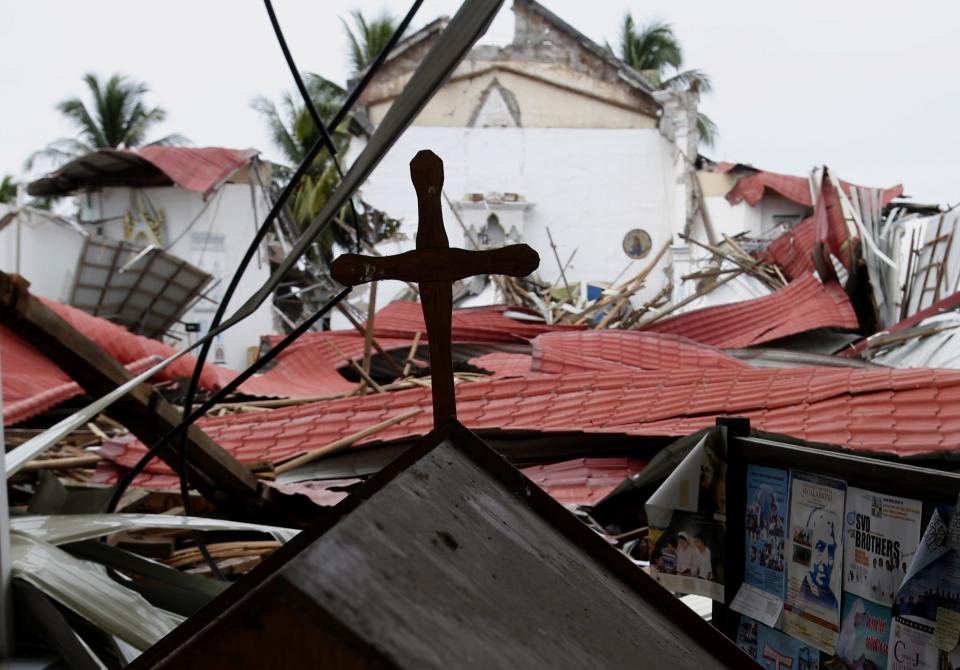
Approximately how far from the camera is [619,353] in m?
7.92

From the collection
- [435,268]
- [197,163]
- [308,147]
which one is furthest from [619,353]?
[308,147]

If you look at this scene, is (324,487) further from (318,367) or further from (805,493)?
(318,367)

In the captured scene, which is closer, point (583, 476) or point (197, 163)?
point (583, 476)

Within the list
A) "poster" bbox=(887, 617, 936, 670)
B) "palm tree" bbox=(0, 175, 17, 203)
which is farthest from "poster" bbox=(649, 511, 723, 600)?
"palm tree" bbox=(0, 175, 17, 203)

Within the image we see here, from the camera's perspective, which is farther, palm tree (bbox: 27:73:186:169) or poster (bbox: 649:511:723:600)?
palm tree (bbox: 27:73:186:169)

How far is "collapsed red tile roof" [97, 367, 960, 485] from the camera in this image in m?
4.59

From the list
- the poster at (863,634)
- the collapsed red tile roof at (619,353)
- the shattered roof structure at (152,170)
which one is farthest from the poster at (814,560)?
the shattered roof structure at (152,170)

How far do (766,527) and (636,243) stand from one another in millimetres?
20946

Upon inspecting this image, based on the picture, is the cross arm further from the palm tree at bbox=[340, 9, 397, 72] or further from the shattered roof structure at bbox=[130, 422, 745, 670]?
the palm tree at bbox=[340, 9, 397, 72]

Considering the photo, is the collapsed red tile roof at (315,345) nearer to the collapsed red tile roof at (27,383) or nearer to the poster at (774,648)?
the collapsed red tile roof at (27,383)

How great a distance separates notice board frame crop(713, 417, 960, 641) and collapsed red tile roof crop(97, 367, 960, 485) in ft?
5.09

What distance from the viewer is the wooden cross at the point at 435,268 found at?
59.8 inches

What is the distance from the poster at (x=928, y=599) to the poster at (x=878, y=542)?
0.06 m

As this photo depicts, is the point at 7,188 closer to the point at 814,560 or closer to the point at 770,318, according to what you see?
the point at 770,318
